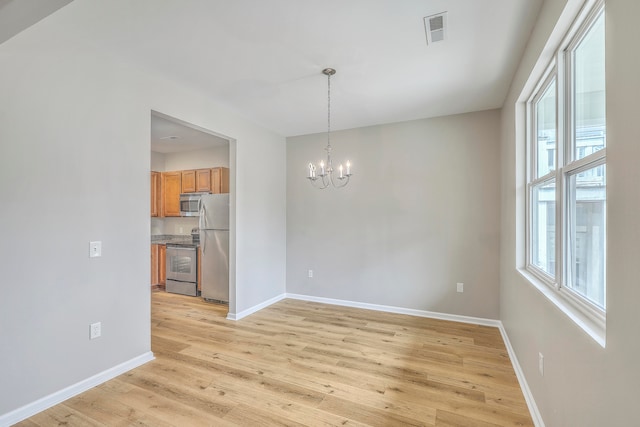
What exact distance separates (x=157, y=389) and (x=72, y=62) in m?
2.59

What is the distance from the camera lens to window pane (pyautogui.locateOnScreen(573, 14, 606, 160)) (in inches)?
54.0

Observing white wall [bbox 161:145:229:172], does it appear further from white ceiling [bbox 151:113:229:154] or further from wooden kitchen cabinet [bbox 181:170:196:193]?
wooden kitchen cabinet [bbox 181:170:196:193]

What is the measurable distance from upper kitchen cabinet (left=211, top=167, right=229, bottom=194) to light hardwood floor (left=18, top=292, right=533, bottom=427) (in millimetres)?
2349

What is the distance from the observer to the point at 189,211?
5.61 m

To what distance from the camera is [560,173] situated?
1.80 m

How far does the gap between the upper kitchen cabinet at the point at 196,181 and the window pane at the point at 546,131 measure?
15.7ft

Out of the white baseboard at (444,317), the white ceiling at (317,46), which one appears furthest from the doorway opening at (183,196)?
the white ceiling at (317,46)

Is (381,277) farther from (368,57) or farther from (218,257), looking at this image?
(368,57)

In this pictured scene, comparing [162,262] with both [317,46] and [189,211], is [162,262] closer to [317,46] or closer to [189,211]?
[189,211]

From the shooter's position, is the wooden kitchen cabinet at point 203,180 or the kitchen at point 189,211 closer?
the kitchen at point 189,211

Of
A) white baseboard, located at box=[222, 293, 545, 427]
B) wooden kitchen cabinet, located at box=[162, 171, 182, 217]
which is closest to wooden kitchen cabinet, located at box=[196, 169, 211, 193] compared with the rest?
wooden kitchen cabinet, located at box=[162, 171, 182, 217]

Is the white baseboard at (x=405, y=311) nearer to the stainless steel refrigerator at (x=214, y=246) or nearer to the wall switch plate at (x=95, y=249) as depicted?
the stainless steel refrigerator at (x=214, y=246)

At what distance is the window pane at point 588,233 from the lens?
1370 millimetres

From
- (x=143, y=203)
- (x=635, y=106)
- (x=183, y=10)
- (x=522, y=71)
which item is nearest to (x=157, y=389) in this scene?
(x=143, y=203)
